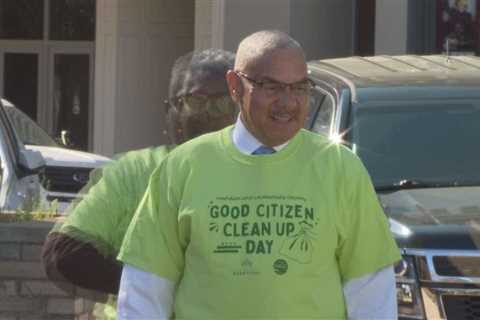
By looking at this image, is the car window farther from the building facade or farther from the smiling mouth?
the building facade

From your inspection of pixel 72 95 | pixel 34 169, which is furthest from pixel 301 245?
pixel 72 95

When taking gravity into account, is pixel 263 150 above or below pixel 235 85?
below

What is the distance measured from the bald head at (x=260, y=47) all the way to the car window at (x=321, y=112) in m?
2.86

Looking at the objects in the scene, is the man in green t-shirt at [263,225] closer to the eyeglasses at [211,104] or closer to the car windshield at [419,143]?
the eyeglasses at [211,104]

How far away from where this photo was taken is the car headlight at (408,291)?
4.76 metres

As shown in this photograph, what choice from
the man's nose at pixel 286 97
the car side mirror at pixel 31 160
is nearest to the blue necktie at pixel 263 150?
the man's nose at pixel 286 97

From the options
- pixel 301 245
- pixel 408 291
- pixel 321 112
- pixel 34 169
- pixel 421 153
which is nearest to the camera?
pixel 301 245

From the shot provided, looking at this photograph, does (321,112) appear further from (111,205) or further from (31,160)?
(31,160)

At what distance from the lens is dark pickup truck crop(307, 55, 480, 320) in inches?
188

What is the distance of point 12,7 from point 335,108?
1317 cm

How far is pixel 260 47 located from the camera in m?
3.12

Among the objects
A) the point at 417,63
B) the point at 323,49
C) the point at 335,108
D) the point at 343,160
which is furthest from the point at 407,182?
the point at 323,49

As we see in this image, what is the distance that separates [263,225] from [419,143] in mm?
3007

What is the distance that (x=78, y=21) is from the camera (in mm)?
18500
